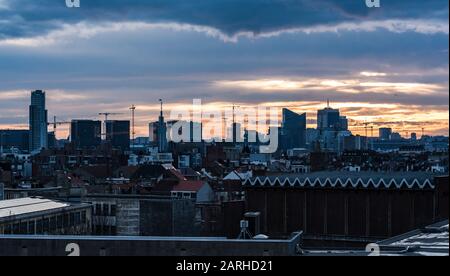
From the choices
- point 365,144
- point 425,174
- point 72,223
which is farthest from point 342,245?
point 365,144

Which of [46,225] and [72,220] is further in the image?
[72,220]

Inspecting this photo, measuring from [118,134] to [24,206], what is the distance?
284 feet

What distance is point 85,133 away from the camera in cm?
11512

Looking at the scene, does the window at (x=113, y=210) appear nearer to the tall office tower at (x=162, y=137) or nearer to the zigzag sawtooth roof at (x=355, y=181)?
the zigzag sawtooth roof at (x=355, y=181)

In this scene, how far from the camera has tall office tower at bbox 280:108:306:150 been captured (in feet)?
216

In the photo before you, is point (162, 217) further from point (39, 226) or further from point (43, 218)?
point (39, 226)

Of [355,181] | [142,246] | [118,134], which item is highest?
[118,134]

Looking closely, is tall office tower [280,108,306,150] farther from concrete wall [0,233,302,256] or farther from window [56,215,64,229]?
concrete wall [0,233,302,256]

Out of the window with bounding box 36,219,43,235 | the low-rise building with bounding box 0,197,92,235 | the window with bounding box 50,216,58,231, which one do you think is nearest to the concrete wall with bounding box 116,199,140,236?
the low-rise building with bounding box 0,197,92,235

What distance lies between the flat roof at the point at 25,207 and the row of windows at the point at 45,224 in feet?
1.64

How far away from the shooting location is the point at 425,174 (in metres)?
43.6

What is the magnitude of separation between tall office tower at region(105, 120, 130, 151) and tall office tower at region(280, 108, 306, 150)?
32533mm

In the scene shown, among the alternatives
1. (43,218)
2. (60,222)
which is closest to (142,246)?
(43,218)

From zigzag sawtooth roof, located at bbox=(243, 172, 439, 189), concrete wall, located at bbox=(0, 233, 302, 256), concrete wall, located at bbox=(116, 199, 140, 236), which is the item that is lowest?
concrete wall, located at bbox=(116, 199, 140, 236)
